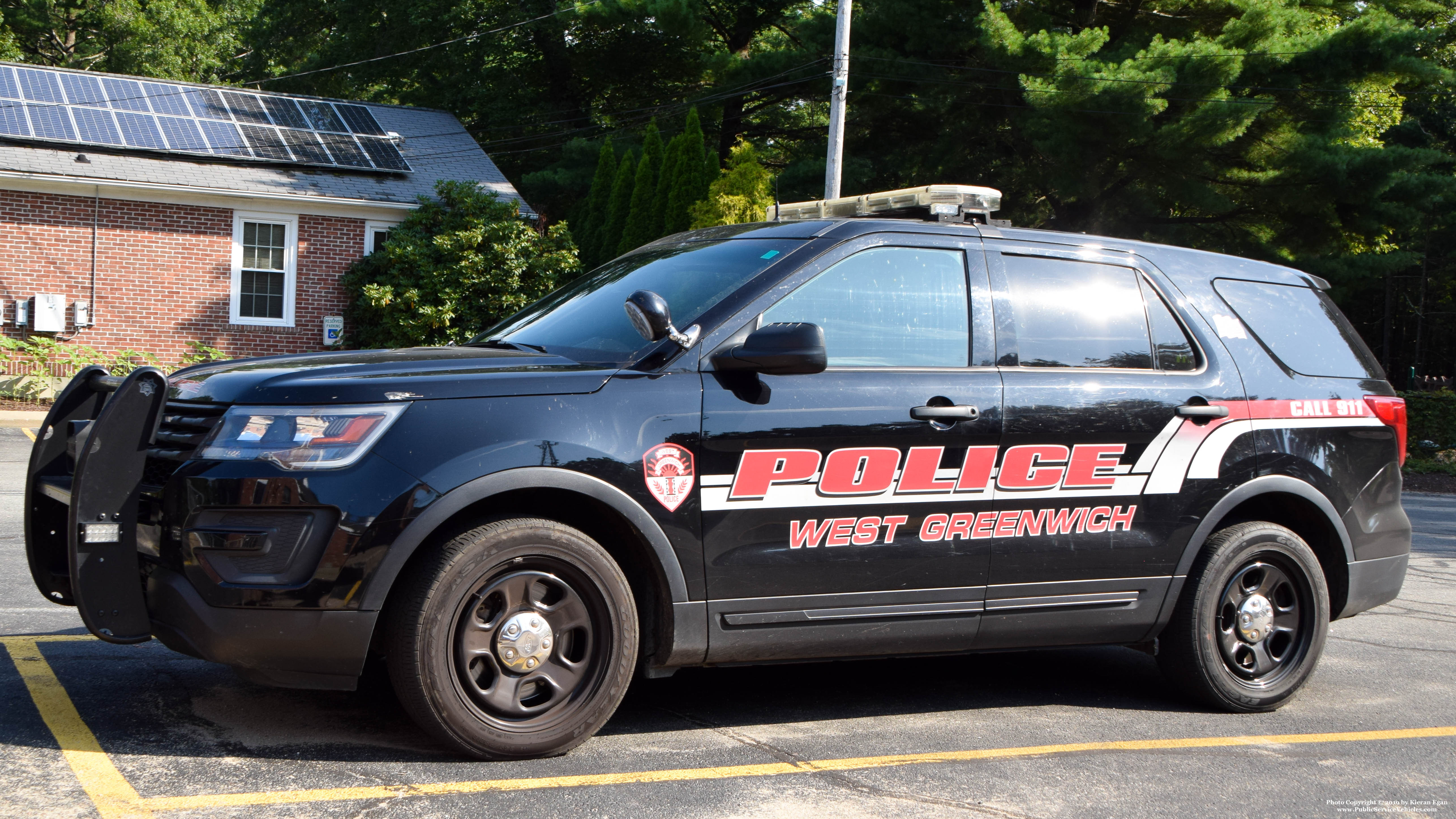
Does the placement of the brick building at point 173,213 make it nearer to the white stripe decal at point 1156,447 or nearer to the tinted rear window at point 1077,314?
the tinted rear window at point 1077,314

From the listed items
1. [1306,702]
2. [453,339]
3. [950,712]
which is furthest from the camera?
[453,339]

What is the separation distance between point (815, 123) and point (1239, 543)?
3030 centimetres

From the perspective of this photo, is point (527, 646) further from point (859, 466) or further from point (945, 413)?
point (945, 413)

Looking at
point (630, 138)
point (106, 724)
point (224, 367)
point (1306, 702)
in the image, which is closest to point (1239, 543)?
point (1306, 702)

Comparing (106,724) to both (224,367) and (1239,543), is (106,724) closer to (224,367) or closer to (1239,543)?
(224,367)

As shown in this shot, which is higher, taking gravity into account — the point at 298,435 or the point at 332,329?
the point at 332,329

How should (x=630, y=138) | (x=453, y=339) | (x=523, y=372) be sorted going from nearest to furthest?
(x=523, y=372), (x=453, y=339), (x=630, y=138)

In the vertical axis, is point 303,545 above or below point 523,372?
below

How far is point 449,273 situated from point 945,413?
18150 mm

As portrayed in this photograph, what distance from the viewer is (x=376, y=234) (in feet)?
73.9

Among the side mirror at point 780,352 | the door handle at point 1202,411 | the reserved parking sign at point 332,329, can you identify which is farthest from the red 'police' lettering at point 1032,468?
the reserved parking sign at point 332,329

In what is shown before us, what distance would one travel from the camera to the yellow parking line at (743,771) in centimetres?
348

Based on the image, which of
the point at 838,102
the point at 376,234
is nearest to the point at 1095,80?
the point at 838,102

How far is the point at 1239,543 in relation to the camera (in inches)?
197
